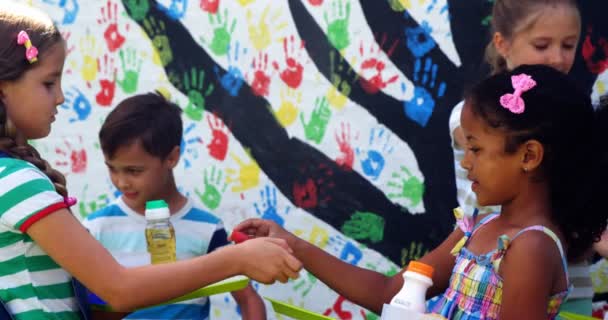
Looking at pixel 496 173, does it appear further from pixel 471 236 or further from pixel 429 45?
pixel 429 45

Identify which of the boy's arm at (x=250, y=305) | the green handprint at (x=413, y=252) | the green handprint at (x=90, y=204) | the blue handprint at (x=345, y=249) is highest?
the green handprint at (x=413, y=252)

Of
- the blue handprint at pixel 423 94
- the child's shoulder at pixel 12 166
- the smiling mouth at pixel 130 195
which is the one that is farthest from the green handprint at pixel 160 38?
the child's shoulder at pixel 12 166

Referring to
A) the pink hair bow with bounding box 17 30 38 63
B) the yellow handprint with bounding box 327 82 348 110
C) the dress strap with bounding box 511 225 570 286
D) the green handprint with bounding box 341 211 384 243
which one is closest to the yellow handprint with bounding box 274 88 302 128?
the yellow handprint with bounding box 327 82 348 110

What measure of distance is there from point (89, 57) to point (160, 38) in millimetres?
323

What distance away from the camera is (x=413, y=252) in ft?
11.6

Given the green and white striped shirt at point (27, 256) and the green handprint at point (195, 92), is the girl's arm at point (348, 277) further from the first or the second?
the green handprint at point (195, 92)

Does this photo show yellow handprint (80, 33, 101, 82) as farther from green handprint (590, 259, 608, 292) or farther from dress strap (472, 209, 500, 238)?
green handprint (590, 259, 608, 292)

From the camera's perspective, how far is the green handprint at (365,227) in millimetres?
3566

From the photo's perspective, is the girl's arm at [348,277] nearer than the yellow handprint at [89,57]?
Yes

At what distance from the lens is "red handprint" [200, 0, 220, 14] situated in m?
3.65

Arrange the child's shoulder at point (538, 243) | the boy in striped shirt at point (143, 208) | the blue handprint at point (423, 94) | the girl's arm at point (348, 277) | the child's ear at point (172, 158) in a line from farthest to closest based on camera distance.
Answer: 1. the blue handprint at point (423, 94)
2. the child's ear at point (172, 158)
3. the boy in striped shirt at point (143, 208)
4. the girl's arm at point (348, 277)
5. the child's shoulder at point (538, 243)

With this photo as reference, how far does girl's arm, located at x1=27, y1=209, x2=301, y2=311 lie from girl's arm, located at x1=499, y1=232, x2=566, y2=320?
0.50 metres

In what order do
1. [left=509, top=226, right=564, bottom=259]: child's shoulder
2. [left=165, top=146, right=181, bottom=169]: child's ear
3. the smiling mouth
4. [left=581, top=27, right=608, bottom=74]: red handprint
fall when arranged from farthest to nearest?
1. [left=581, top=27, right=608, bottom=74]: red handprint
2. [left=165, top=146, right=181, bottom=169]: child's ear
3. the smiling mouth
4. [left=509, top=226, right=564, bottom=259]: child's shoulder

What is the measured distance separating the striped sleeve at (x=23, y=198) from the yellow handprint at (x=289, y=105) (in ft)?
5.38
